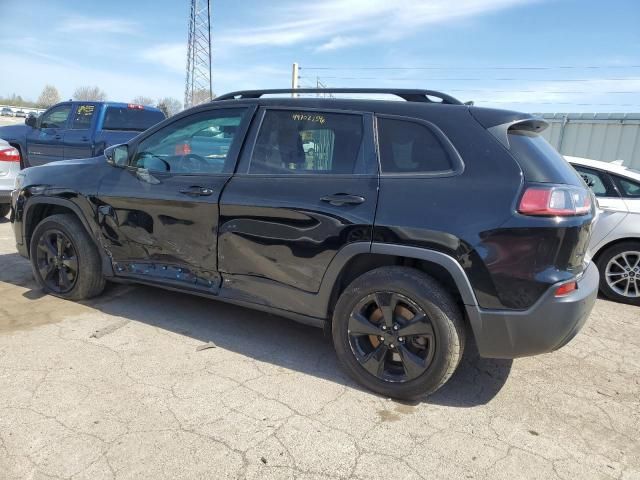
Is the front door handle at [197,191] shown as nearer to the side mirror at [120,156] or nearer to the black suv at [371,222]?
the black suv at [371,222]

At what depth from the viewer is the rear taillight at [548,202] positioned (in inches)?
98.3

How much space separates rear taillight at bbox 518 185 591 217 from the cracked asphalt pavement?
1203mm

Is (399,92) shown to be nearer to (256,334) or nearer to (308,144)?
(308,144)

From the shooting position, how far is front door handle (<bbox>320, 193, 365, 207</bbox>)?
2.86 m

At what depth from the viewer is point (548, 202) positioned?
250cm

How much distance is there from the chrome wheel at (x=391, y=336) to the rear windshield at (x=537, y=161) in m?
0.97

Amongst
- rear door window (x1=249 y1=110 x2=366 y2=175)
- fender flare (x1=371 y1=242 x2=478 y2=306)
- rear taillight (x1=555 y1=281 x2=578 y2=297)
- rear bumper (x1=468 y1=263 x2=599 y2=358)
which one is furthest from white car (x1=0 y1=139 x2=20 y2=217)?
rear taillight (x1=555 y1=281 x2=578 y2=297)

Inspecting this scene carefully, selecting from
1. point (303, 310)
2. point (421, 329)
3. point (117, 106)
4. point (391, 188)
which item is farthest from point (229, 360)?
point (117, 106)

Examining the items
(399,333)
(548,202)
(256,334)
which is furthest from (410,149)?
(256,334)

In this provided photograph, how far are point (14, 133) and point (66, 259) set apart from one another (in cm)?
779

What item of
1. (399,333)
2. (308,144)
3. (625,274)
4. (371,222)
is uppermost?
(308,144)

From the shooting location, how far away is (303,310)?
3.15 metres

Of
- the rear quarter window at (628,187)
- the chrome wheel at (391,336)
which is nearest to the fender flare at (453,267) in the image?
the chrome wheel at (391,336)

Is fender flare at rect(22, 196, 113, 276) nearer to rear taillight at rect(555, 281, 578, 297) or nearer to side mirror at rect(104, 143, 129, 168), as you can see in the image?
side mirror at rect(104, 143, 129, 168)
